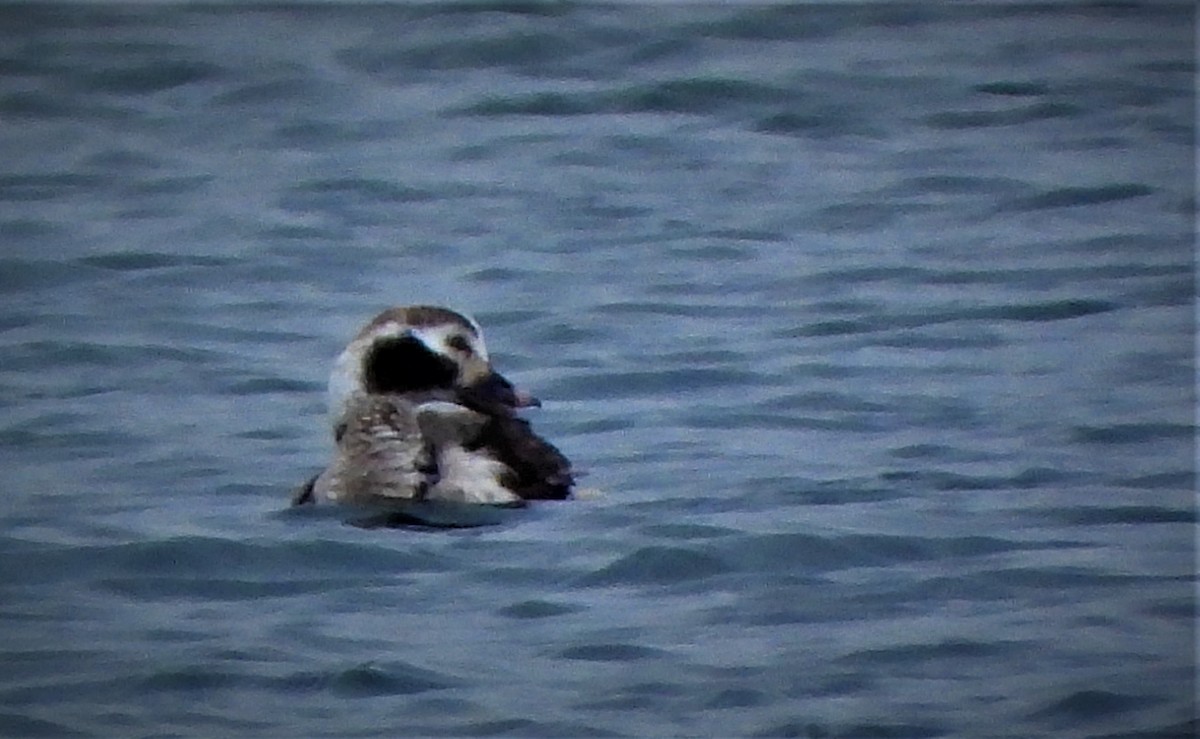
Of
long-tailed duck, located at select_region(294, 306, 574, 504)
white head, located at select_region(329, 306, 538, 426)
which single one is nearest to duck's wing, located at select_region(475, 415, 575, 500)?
long-tailed duck, located at select_region(294, 306, 574, 504)

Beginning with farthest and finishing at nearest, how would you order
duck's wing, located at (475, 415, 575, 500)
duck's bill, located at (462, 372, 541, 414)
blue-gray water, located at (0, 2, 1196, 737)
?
duck's bill, located at (462, 372, 541, 414) → duck's wing, located at (475, 415, 575, 500) → blue-gray water, located at (0, 2, 1196, 737)

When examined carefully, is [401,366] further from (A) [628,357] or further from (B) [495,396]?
(A) [628,357]

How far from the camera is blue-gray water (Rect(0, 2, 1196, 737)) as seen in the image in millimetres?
5559

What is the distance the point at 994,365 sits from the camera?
6.79m

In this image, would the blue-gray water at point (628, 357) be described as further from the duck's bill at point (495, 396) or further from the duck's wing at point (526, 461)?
the duck's bill at point (495, 396)

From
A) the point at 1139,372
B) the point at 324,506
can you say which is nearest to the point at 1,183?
the point at 324,506

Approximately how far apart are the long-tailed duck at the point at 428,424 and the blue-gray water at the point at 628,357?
161 millimetres

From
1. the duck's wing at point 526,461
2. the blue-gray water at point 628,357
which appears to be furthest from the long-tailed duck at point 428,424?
the blue-gray water at point 628,357

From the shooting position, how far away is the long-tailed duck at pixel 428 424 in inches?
250

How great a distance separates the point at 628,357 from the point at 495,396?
0.70 m

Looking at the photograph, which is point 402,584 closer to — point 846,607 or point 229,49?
point 846,607

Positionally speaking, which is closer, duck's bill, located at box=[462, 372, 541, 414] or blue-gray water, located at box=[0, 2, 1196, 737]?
blue-gray water, located at box=[0, 2, 1196, 737]

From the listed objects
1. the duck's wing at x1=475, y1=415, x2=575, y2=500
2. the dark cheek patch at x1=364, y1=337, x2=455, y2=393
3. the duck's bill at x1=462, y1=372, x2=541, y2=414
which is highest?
the dark cheek patch at x1=364, y1=337, x2=455, y2=393

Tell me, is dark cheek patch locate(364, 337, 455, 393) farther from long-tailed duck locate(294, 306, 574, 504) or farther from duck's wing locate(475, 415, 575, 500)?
duck's wing locate(475, 415, 575, 500)
